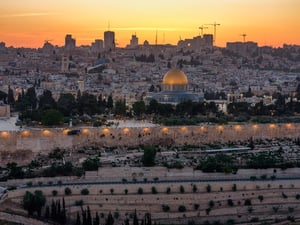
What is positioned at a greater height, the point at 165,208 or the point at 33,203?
the point at 33,203

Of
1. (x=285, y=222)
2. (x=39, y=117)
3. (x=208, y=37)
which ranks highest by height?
(x=208, y=37)

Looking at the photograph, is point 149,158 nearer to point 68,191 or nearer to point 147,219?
point 68,191

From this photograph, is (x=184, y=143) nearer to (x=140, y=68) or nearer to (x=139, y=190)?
(x=139, y=190)

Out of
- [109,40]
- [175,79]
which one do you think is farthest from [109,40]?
[175,79]

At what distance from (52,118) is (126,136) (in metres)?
2.42

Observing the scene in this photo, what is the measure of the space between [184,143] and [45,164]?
532 cm

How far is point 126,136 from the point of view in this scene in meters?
25.8

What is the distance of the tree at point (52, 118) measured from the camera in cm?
2609

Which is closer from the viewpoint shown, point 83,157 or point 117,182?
point 117,182

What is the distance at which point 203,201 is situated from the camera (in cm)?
1988

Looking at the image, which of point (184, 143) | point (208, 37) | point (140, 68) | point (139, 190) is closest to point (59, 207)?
point (139, 190)

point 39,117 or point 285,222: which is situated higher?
point 39,117

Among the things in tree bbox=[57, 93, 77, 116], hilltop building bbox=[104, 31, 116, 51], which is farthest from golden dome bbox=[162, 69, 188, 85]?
hilltop building bbox=[104, 31, 116, 51]

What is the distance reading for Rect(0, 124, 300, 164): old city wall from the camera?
23984mm
